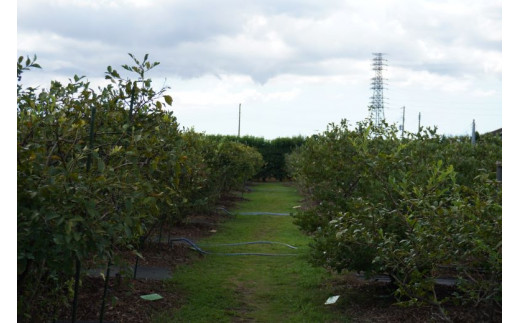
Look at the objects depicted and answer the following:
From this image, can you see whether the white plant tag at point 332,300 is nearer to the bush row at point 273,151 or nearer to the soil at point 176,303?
the soil at point 176,303

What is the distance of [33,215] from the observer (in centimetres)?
275

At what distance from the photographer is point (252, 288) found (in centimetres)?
723

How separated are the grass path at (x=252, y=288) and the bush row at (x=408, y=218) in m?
0.69

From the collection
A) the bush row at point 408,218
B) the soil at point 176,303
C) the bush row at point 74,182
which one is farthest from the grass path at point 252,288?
the bush row at point 74,182

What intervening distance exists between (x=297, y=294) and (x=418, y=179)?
7.00 feet

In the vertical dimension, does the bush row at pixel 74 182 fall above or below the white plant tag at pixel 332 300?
above

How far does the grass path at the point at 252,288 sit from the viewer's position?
5.89 metres

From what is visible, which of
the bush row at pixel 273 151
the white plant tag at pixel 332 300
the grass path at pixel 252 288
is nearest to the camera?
the grass path at pixel 252 288

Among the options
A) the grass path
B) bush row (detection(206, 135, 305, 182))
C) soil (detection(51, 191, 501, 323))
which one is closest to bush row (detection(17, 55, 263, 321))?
soil (detection(51, 191, 501, 323))

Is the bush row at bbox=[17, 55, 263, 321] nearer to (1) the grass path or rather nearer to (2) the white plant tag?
(1) the grass path

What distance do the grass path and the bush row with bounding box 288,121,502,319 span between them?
686 mm

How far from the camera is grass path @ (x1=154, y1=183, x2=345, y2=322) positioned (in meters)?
5.89

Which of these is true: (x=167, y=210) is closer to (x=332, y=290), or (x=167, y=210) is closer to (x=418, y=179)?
(x=332, y=290)

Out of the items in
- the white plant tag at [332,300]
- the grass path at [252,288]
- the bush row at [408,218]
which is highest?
the bush row at [408,218]
